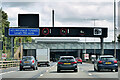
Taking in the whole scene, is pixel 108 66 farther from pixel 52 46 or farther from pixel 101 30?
pixel 52 46

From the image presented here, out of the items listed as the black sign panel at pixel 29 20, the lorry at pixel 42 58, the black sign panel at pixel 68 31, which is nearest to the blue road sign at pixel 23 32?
the black sign panel at pixel 68 31

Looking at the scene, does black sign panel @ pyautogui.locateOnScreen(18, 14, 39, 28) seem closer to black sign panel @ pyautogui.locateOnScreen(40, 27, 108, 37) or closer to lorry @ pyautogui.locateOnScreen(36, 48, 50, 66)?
black sign panel @ pyautogui.locateOnScreen(40, 27, 108, 37)

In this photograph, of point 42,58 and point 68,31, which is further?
point 68,31

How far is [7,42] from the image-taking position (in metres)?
105

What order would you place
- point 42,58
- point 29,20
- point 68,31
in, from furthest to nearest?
1. point 68,31
2. point 29,20
3. point 42,58

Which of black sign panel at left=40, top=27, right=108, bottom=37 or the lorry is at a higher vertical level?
black sign panel at left=40, top=27, right=108, bottom=37

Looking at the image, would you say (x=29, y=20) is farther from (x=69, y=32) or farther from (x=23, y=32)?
(x=69, y=32)

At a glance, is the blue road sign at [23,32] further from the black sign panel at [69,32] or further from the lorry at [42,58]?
the lorry at [42,58]

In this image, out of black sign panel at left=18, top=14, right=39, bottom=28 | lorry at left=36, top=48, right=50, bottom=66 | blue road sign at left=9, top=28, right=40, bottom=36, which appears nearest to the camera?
lorry at left=36, top=48, right=50, bottom=66

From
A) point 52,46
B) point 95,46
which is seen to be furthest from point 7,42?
point 95,46

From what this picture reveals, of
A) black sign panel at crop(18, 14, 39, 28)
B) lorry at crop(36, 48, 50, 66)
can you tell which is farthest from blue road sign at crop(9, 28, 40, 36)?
lorry at crop(36, 48, 50, 66)

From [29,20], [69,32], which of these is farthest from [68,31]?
[29,20]

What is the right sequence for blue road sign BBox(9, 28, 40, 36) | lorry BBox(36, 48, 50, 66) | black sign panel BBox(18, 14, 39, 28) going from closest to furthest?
1. lorry BBox(36, 48, 50, 66)
2. black sign panel BBox(18, 14, 39, 28)
3. blue road sign BBox(9, 28, 40, 36)

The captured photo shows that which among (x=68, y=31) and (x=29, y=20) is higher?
(x=29, y=20)
